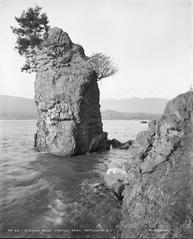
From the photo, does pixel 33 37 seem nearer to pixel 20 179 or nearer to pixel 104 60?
pixel 104 60

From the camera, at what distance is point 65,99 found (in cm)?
1486

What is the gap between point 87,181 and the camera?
845 centimetres

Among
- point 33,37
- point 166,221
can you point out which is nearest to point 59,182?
point 166,221

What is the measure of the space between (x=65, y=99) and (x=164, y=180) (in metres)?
11.3

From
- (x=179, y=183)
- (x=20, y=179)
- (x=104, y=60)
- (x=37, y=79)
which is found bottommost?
(x=20, y=179)

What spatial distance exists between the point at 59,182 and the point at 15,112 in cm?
14743

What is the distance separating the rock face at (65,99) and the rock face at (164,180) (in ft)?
29.6

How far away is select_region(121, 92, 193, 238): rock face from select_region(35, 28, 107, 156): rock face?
9.02 meters

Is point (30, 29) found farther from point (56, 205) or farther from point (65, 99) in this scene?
point (56, 205)

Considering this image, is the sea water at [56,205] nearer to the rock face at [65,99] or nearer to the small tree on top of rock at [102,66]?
the rock face at [65,99]

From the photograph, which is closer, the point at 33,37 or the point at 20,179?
the point at 20,179

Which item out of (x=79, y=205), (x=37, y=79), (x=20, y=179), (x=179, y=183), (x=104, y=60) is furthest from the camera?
(x=104, y=60)

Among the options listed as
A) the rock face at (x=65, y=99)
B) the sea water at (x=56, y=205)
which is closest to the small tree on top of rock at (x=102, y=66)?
the rock face at (x=65, y=99)

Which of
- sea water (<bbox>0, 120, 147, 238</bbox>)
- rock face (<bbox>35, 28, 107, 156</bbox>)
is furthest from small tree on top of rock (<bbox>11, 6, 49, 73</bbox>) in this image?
sea water (<bbox>0, 120, 147, 238</bbox>)
